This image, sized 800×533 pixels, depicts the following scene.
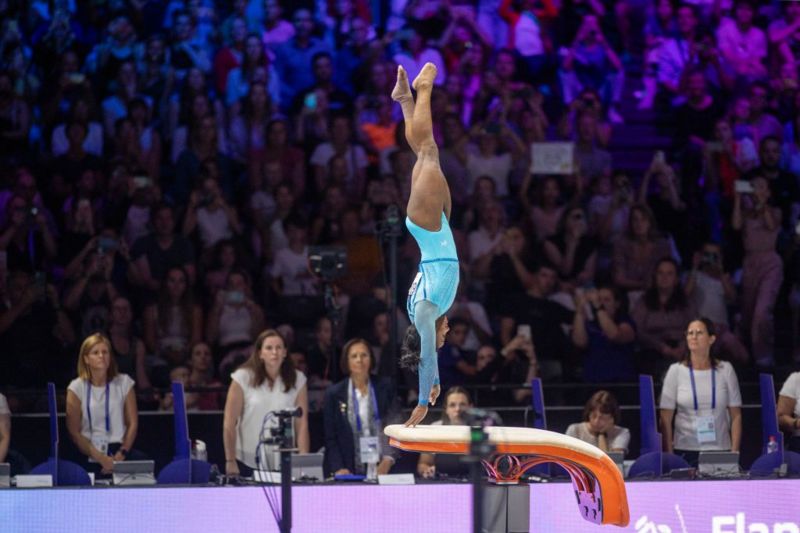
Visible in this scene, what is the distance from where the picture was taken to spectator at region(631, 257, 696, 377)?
1061cm

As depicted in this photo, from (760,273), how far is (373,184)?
3.57 metres

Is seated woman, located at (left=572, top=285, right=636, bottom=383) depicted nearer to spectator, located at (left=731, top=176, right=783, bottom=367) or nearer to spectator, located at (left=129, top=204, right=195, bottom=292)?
spectator, located at (left=731, top=176, right=783, bottom=367)

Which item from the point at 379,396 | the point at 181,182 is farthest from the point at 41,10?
the point at 379,396

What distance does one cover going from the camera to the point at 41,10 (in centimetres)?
1277

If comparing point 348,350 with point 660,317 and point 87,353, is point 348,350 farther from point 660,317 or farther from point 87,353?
point 660,317

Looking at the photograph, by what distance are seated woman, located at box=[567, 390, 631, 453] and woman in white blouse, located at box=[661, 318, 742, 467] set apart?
481 mm

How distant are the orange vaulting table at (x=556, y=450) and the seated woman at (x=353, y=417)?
216 centimetres

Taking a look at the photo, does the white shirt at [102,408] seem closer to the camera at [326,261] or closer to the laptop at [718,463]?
the camera at [326,261]

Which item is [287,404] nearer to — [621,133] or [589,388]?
[589,388]

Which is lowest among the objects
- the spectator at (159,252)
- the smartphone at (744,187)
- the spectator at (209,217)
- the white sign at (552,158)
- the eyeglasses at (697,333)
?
the eyeglasses at (697,333)

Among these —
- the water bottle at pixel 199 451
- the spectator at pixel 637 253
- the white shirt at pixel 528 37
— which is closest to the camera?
the water bottle at pixel 199 451

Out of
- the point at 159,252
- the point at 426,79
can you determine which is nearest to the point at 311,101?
the point at 159,252

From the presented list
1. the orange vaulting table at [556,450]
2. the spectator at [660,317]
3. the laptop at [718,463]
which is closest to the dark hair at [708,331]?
the laptop at [718,463]

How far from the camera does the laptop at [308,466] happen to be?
8.20 m
